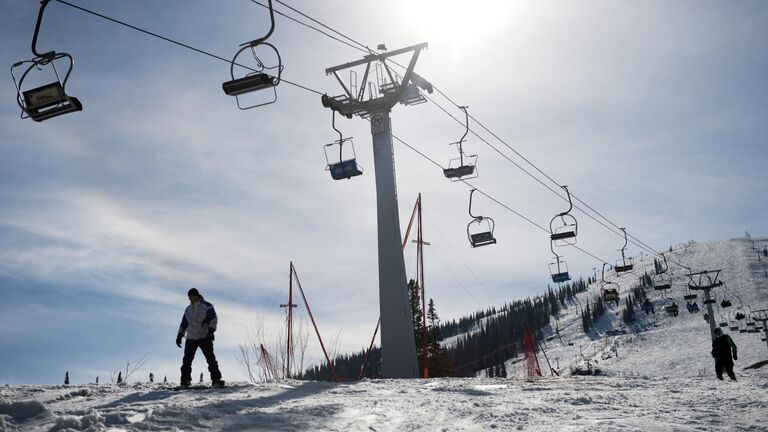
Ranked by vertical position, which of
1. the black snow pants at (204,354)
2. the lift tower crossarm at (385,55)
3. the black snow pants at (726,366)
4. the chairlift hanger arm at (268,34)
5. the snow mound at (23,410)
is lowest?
the black snow pants at (726,366)

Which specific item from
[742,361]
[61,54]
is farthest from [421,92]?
[742,361]

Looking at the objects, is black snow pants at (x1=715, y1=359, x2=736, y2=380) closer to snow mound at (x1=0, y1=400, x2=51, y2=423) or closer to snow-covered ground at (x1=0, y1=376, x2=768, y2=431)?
snow-covered ground at (x1=0, y1=376, x2=768, y2=431)

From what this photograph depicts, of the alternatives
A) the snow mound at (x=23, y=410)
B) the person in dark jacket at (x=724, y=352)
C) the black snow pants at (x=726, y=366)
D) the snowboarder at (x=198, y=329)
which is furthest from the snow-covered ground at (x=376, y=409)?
the person in dark jacket at (x=724, y=352)

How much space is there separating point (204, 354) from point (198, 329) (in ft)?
1.82

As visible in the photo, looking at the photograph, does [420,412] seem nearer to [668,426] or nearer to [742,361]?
[668,426]

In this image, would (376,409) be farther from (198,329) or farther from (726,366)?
(726,366)

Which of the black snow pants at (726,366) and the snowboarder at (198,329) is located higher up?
the snowboarder at (198,329)

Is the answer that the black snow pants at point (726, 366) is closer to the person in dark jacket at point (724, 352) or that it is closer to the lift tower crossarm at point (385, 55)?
the person in dark jacket at point (724, 352)

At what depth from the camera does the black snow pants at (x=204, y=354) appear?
1173cm

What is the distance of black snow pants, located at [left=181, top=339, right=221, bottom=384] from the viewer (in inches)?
462

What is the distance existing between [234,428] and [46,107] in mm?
6589

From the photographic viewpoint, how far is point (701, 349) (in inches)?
6511

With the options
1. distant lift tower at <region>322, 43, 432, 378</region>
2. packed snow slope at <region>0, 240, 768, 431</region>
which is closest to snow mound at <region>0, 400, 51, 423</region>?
packed snow slope at <region>0, 240, 768, 431</region>

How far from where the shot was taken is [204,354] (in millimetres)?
12062
